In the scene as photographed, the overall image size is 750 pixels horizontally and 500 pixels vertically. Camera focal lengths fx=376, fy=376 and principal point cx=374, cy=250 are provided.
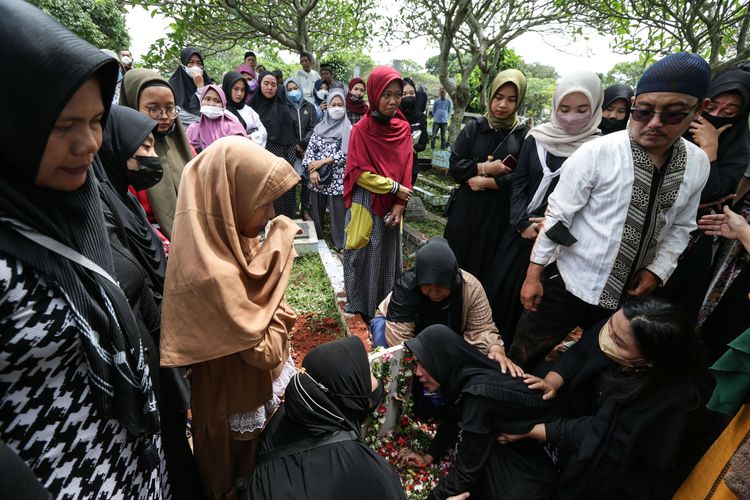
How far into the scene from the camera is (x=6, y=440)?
87cm

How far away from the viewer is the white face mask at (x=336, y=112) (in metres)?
4.86

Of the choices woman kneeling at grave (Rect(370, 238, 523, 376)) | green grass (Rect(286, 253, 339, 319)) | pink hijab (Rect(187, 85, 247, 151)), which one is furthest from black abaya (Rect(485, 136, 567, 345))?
pink hijab (Rect(187, 85, 247, 151))

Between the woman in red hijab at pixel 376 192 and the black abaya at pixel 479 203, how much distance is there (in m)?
0.51

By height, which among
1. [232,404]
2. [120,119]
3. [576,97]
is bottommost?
[232,404]

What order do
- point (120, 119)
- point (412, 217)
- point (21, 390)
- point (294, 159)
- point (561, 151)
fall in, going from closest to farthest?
point (21, 390), point (120, 119), point (561, 151), point (294, 159), point (412, 217)

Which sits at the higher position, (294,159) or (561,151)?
(561,151)

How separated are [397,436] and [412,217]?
4.42 metres

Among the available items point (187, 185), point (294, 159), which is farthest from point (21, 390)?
point (294, 159)

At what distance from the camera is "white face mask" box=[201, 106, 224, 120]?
13.0 feet

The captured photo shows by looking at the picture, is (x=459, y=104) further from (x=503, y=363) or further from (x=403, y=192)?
(x=503, y=363)

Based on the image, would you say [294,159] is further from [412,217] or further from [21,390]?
[21,390]

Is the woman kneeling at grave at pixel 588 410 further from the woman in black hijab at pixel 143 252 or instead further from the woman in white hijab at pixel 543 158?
the woman in black hijab at pixel 143 252

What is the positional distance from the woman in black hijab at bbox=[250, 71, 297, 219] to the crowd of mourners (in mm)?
2750

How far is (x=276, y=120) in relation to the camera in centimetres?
545
